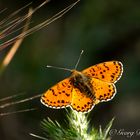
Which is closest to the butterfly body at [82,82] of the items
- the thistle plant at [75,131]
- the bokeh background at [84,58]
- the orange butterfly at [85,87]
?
the orange butterfly at [85,87]

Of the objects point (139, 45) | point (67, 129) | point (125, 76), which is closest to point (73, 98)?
point (67, 129)

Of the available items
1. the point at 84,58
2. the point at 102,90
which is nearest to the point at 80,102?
the point at 102,90

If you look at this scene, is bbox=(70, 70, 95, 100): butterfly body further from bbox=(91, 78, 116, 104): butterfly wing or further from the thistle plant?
the thistle plant

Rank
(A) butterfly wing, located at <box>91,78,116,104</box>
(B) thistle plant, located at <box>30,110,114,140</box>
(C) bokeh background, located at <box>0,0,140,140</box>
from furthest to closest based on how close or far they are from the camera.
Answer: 1. (C) bokeh background, located at <box>0,0,140,140</box>
2. (A) butterfly wing, located at <box>91,78,116,104</box>
3. (B) thistle plant, located at <box>30,110,114,140</box>

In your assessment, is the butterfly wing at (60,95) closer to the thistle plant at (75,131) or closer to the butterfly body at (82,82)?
the butterfly body at (82,82)

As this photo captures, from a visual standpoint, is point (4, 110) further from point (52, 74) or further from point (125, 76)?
point (125, 76)

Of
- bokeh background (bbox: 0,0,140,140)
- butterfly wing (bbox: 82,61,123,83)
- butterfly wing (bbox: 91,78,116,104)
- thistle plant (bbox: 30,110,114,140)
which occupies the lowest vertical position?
thistle plant (bbox: 30,110,114,140)

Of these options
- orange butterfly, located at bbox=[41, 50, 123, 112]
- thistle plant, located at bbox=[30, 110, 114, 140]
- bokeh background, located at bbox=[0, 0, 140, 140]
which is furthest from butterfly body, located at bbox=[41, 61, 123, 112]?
bokeh background, located at bbox=[0, 0, 140, 140]

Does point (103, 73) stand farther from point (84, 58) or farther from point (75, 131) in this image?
point (84, 58)
